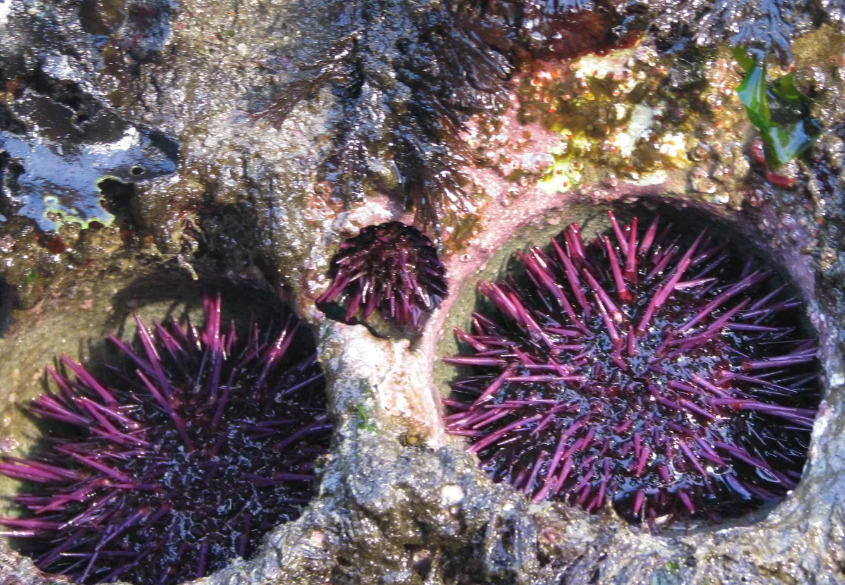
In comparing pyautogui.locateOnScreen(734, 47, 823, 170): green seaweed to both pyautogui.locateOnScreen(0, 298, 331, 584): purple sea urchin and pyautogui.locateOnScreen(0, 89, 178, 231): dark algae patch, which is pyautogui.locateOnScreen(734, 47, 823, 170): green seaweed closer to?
pyautogui.locateOnScreen(0, 298, 331, 584): purple sea urchin

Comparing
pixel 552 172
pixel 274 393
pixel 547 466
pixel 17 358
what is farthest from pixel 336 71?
pixel 17 358

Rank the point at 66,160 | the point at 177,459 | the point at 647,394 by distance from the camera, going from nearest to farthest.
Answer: the point at 647,394 < the point at 66,160 < the point at 177,459

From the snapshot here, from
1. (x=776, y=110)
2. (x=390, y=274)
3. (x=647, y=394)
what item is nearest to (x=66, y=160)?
(x=390, y=274)

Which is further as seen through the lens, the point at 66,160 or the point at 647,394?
the point at 66,160

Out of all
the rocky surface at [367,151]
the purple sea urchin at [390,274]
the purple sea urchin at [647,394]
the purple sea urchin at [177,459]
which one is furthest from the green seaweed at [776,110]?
the purple sea urchin at [177,459]

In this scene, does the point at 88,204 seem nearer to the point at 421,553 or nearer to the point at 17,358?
the point at 17,358

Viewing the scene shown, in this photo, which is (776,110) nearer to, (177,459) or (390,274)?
(390,274)

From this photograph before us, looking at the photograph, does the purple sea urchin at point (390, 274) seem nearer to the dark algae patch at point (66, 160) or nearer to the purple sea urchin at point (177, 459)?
the purple sea urchin at point (177, 459)

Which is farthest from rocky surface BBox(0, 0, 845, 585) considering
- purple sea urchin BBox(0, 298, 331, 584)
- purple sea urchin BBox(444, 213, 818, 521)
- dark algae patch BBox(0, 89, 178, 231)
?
purple sea urchin BBox(0, 298, 331, 584)
